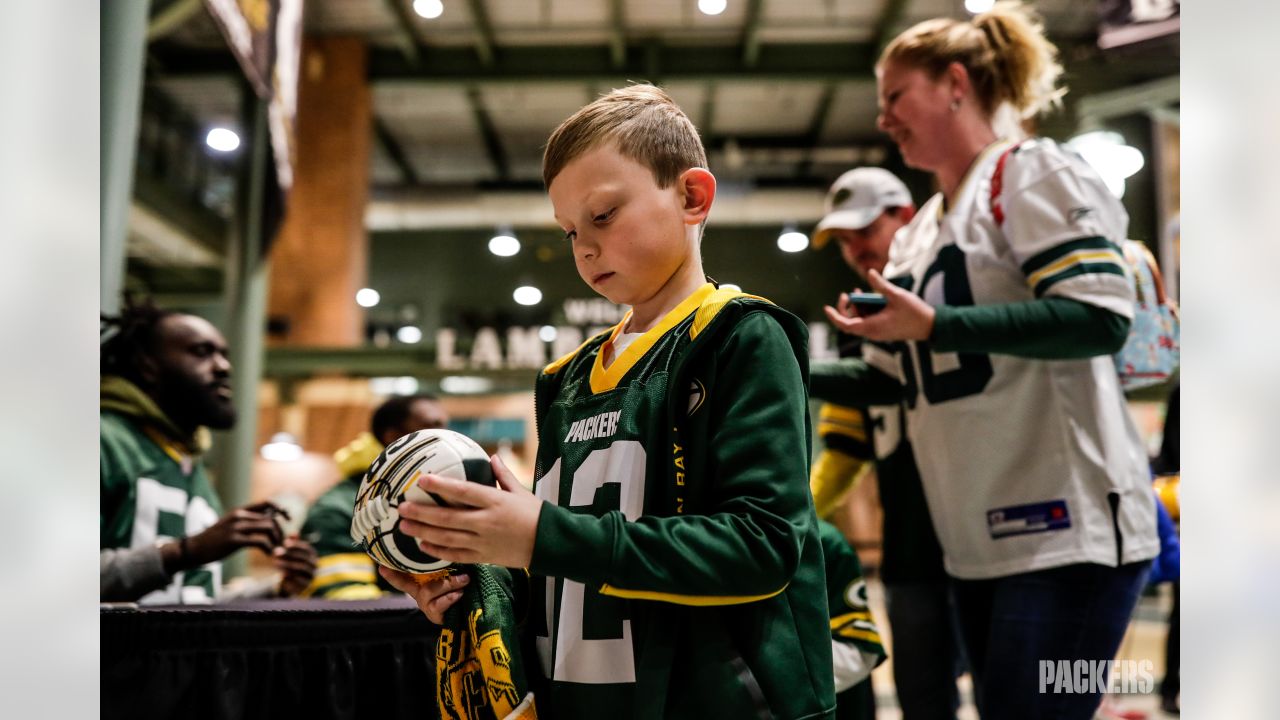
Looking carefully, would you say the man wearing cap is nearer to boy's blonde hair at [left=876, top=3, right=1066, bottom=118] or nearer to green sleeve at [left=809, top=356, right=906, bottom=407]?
green sleeve at [left=809, top=356, right=906, bottom=407]

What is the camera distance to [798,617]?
81 cm

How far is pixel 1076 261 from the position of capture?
1.31 meters

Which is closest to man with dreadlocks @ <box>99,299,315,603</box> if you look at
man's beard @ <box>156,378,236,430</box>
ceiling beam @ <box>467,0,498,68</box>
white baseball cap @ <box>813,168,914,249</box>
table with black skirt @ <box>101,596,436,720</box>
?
man's beard @ <box>156,378,236,430</box>

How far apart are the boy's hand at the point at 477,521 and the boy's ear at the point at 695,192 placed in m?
0.33

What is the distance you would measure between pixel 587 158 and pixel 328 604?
944 millimetres

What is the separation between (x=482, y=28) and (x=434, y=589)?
160 centimetres

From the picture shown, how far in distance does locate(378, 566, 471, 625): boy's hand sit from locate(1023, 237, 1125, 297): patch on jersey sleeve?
94 cm

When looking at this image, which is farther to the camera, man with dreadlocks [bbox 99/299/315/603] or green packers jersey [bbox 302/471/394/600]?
green packers jersey [bbox 302/471/394/600]

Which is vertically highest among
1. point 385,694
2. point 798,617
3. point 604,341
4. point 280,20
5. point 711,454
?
point 280,20

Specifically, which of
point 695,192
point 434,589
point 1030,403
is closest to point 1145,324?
point 1030,403

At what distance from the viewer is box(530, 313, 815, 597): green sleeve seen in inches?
27.8

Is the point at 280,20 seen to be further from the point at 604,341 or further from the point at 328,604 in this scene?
the point at 604,341

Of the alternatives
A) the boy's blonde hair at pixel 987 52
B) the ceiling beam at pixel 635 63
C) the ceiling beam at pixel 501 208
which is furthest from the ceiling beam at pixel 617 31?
the boy's blonde hair at pixel 987 52
